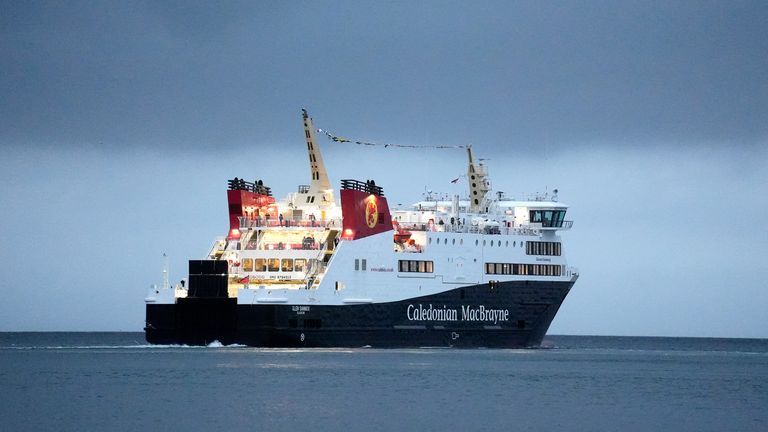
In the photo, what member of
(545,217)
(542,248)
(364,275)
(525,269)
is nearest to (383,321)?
(364,275)

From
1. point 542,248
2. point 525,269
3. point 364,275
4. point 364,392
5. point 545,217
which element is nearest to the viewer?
point 364,392

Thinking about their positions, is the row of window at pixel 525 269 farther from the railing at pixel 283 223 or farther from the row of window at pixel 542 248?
the railing at pixel 283 223

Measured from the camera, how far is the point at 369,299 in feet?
229

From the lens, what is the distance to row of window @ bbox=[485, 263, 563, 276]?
248 feet

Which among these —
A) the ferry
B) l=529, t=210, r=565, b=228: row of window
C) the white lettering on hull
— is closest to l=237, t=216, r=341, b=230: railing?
the ferry

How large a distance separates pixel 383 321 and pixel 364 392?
17.8 m

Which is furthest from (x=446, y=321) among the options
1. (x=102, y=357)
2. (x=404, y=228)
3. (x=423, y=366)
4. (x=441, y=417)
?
(x=441, y=417)

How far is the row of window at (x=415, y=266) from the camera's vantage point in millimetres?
71750

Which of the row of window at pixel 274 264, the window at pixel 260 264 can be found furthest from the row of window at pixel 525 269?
the window at pixel 260 264

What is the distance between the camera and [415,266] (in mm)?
72312

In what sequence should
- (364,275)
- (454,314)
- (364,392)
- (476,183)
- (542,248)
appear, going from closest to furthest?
1. (364,392)
2. (364,275)
3. (454,314)
4. (542,248)
5. (476,183)

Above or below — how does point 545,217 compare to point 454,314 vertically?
above

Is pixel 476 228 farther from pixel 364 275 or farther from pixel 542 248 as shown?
pixel 364 275

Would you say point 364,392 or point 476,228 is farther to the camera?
point 476,228
